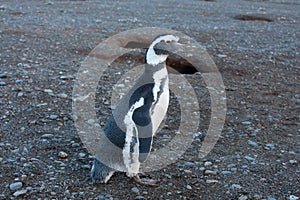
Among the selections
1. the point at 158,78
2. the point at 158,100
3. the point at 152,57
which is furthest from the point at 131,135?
the point at 152,57

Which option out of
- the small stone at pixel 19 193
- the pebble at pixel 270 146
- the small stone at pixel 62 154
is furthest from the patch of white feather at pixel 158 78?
the pebble at pixel 270 146

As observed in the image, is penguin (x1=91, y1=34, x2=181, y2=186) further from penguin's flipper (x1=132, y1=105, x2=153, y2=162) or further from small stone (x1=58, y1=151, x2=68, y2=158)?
small stone (x1=58, y1=151, x2=68, y2=158)

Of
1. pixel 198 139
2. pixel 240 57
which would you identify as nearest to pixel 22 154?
pixel 198 139

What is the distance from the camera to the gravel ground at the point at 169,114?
2443 millimetres

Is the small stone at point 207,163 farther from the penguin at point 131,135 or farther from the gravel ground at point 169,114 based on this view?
the penguin at point 131,135

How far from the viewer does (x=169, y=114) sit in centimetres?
359

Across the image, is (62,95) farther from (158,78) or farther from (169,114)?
(158,78)

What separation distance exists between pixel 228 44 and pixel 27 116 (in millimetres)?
3437

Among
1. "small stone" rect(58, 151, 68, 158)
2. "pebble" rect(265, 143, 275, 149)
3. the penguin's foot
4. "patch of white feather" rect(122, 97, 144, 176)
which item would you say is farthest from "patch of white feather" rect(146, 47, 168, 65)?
"pebble" rect(265, 143, 275, 149)

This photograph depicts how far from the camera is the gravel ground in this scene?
2.44 m

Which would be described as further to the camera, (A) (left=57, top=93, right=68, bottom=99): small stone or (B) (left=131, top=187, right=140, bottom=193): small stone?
(A) (left=57, top=93, right=68, bottom=99): small stone

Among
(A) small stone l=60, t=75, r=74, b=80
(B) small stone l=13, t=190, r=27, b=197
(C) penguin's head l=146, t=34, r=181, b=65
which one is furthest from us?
(A) small stone l=60, t=75, r=74, b=80

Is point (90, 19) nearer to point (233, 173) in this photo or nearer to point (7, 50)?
point (7, 50)

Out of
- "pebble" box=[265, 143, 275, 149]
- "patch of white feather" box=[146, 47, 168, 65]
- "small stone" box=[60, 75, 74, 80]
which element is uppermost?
"patch of white feather" box=[146, 47, 168, 65]
